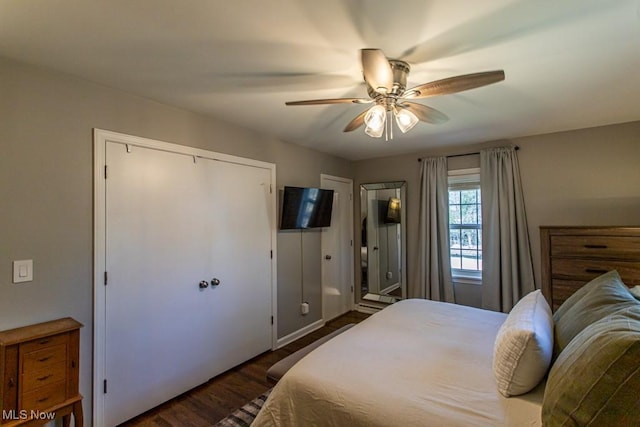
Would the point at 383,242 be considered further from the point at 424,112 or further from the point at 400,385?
the point at 400,385

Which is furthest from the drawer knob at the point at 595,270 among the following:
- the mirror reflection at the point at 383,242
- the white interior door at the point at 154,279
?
the white interior door at the point at 154,279

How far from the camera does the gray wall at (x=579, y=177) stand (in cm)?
296

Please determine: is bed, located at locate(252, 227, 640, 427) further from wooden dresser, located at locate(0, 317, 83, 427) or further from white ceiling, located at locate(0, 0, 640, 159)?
white ceiling, located at locate(0, 0, 640, 159)

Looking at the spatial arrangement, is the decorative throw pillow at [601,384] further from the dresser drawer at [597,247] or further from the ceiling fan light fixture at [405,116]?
the dresser drawer at [597,247]

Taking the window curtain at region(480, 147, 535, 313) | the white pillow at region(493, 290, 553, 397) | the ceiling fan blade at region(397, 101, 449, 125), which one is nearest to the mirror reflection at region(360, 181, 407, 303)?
the window curtain at region(480, 147, 535, 313)

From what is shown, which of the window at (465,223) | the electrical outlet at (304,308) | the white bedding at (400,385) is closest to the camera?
the white bedding at (400,385)

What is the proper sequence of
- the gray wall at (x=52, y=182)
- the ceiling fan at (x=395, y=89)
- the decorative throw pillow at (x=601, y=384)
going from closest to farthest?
1. the decorative throw pillow at (x=601, y=384)
2. the ceiling fan at (x=395, y=89)
3. the gray wall at (x=52, y=182)

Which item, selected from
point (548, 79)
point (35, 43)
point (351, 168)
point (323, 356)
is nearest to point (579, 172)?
point (548, 79)

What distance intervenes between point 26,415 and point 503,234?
4.19 metres

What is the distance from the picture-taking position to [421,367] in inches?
59.1

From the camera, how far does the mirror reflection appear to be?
4.27m

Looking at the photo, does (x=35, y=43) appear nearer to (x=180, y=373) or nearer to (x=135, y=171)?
(x=135, y=171)

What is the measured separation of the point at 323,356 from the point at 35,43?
227 cm

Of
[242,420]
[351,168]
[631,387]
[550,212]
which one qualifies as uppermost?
[351,168]
